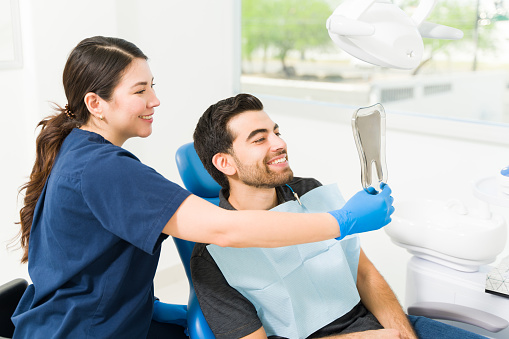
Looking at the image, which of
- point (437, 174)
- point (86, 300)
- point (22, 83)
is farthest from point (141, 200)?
point (437, 174)

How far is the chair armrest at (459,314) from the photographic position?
140cm

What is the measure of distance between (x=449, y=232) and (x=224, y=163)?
2.03ft

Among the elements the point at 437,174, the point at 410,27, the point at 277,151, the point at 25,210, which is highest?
the point at 410,27

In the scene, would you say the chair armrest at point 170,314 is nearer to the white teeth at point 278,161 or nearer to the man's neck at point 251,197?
the man's neck at point 251,197

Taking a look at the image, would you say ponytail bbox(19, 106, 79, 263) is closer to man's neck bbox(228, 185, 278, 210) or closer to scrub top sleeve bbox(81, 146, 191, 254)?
scrub top sleeve bbox(81, 146, 191, 254)

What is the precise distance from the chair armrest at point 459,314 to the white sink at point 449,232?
0.36ft

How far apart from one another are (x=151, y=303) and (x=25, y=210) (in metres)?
0.37

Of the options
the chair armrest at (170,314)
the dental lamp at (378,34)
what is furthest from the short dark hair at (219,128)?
the dental lamp at (378,34)

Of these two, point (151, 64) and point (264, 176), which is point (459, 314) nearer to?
point (264, 176)

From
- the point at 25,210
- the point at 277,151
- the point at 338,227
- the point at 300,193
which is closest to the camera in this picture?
the point at 338,227

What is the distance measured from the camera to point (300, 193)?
5.09ft

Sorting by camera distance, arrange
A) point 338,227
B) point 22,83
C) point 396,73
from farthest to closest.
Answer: point 396,73 → point 22,83 → point 338,227

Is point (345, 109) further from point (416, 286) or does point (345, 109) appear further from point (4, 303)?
point (4, 303)

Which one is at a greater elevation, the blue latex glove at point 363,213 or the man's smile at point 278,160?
the man's smile at point 278,160
